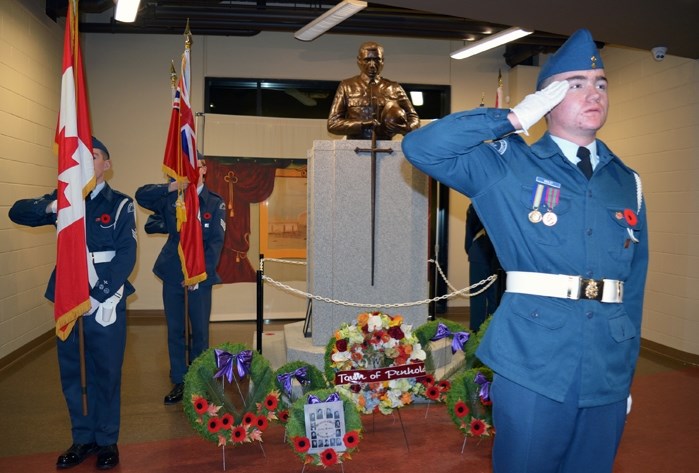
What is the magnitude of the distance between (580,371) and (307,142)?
646 centimetres

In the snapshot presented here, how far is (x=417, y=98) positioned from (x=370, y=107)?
11.7 ft

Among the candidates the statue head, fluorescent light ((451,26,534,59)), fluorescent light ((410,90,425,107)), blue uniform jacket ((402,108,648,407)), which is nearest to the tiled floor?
blue uniform jacket ((402,108,648,407))

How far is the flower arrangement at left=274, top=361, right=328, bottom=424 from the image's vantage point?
355 centimetres

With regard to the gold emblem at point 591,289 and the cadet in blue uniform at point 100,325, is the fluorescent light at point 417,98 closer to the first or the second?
the cadet in blue uniform at point 100,325

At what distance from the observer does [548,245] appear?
1.71 metres

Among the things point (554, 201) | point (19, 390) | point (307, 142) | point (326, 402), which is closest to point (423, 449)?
point (326, 402)

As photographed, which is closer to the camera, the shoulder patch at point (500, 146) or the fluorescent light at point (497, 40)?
the shoulder patch at point (500, 146)

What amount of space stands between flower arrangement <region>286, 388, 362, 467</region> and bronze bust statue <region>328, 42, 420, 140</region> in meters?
2.25

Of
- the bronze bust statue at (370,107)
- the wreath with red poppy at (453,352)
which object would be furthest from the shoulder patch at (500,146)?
the bronze bust statue at (370,107)

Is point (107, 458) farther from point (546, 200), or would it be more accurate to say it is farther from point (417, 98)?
point (417, 98)

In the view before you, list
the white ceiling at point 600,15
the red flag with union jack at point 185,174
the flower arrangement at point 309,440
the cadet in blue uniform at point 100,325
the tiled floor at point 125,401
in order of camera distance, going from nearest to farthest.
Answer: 1. the flower arrangement at point 309,440
2. the cadet in blue uniform at point 100,325
3. the tiled floor at point 125,401
4. the red flag with union jack at point 185,174
5. the white ceiling at point 600,15

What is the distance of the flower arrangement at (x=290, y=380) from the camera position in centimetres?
355

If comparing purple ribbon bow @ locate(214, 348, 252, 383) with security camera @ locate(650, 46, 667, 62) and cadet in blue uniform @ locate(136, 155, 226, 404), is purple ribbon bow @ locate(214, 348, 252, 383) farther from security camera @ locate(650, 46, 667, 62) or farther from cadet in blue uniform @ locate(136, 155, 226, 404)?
security camera @ locate(650, 46, 667, 62)

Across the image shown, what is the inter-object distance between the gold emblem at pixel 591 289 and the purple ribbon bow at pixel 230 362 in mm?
2173
